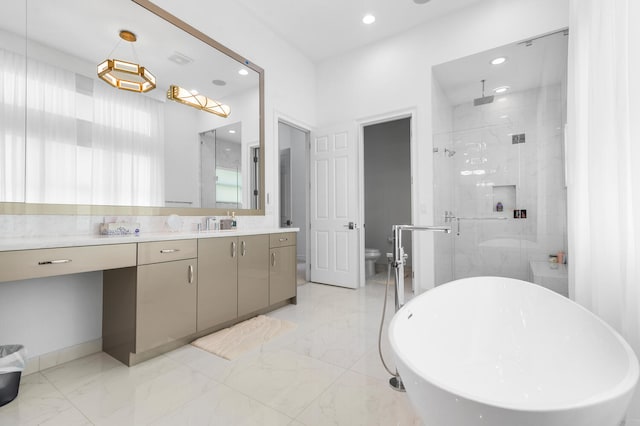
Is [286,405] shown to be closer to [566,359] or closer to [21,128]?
[566,359]

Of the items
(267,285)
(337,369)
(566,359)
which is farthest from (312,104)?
(566,359)

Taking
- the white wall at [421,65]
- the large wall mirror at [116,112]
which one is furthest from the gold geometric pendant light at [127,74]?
the white wall at [421,65]

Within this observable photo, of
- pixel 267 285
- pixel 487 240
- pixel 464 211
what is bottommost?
pixel 267 285

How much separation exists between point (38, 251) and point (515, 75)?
4677 mm

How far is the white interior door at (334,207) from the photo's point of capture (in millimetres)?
3906

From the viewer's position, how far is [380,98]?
150 inches

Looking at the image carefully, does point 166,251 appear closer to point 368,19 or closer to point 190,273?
point 190,273

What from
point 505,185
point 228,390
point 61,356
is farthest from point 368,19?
point 61,356

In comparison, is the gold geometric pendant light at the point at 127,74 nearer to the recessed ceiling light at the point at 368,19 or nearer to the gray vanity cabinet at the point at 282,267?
the gray vanity cabinet at the point at 282,267

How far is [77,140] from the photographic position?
1.96m

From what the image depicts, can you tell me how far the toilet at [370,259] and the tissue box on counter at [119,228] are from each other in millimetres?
3203

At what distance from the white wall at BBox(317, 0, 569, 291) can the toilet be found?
1146 mm

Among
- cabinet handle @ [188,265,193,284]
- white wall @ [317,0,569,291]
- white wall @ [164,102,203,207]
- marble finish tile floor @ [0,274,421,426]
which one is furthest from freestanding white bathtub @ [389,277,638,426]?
white wall @ [164,102,203,207]

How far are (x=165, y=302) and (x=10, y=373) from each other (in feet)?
2.49
